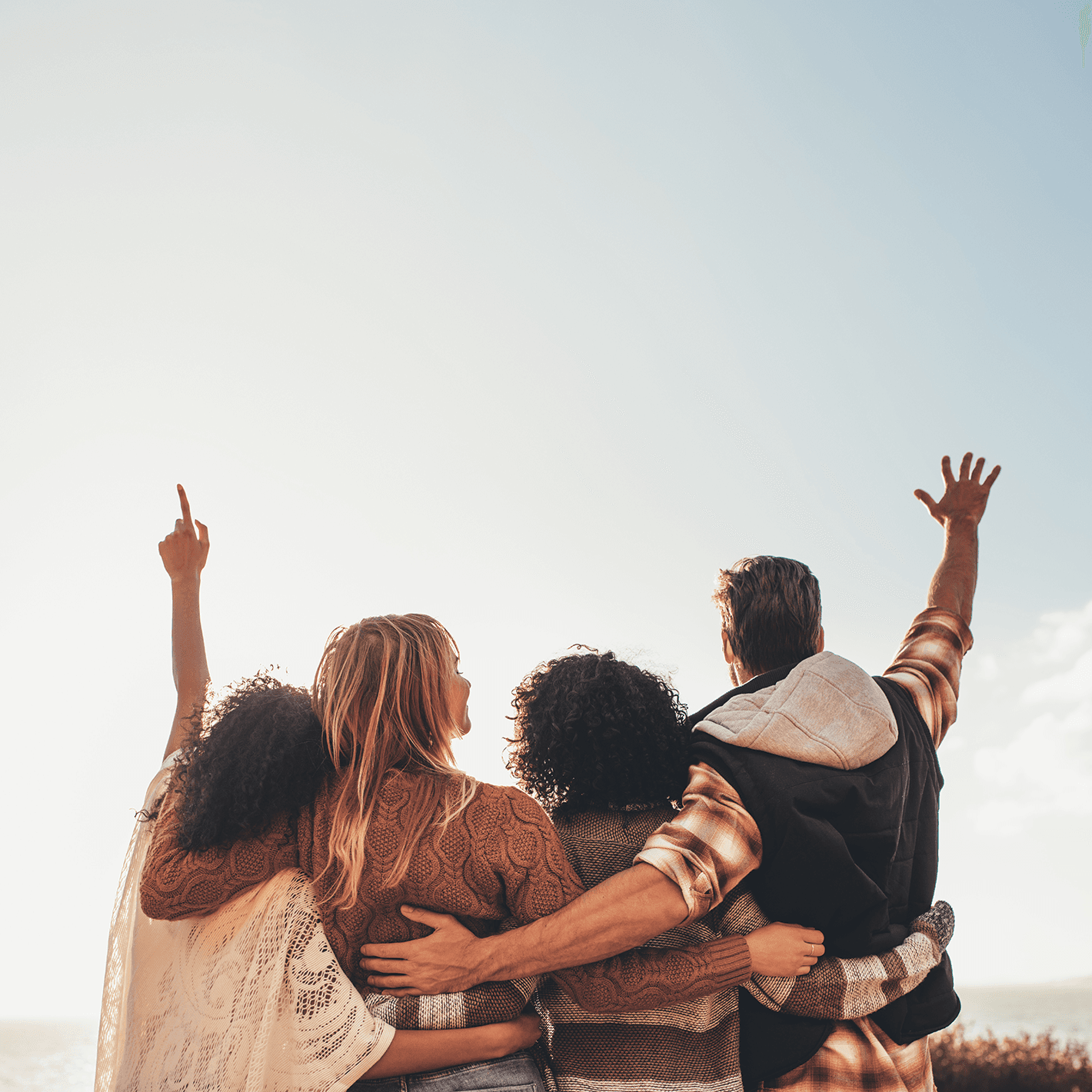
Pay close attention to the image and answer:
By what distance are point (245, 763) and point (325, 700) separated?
204mm

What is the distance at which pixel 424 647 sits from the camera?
178 cm

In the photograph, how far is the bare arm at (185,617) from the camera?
7.43ft

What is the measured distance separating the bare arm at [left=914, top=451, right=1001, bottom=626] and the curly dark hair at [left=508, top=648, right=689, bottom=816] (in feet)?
3.40

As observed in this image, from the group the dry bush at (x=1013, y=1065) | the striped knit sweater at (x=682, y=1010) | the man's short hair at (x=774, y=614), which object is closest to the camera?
the striped knit sweater at (x=682, y=1010)

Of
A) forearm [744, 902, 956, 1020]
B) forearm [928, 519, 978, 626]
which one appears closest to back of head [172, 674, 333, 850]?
forearm [744, 902, 956, 1020]

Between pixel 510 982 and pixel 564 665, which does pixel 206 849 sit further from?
pixel 564 665

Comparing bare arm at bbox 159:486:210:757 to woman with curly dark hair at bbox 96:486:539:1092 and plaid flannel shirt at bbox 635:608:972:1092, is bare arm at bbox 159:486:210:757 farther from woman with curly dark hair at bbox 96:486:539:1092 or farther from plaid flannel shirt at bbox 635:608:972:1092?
plaid flannel shirt at bbox 635:608:972:1092

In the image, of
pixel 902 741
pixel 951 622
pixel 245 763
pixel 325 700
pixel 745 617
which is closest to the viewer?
pixel 245 763

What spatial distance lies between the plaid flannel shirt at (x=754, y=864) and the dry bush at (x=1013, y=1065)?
2.63 m

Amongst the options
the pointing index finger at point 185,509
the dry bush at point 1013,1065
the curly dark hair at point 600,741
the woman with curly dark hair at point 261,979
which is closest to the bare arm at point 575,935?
the woman with curly dark hair at point 261,979

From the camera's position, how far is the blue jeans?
1.66 meters

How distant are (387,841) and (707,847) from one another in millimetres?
640

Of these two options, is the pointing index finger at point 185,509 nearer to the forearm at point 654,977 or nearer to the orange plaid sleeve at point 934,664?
the forearm at point 654,977

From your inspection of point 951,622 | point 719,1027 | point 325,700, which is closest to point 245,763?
point 325,700
